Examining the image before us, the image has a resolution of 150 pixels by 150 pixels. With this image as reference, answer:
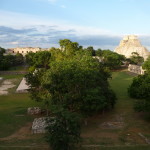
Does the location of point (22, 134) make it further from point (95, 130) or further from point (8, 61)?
point (8, 61)

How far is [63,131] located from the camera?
1207 centimetres

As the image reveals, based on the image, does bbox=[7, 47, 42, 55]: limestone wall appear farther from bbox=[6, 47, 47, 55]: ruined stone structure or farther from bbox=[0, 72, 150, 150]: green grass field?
bbox=[0, 72, 150, 150]: green grass field

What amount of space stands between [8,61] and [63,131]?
54813mm

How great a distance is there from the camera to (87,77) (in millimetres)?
18953

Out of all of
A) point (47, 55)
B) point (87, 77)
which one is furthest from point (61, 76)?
point (47, 55)

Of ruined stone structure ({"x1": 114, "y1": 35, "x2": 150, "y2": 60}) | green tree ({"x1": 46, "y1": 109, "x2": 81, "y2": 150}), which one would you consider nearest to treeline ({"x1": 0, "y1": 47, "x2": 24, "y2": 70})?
ruined stone structure ({"x1": 114, "y1": 35, "x2": 150, "y2": 60})

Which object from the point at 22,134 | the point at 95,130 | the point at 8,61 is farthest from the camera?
the point at 8,61

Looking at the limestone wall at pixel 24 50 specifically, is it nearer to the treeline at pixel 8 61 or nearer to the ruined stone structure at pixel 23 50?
the ruined stone structure at pixel 23 50

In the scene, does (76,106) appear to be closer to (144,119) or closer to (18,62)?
(144,119)

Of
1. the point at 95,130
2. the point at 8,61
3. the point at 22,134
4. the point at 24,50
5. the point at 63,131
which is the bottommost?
the point at 22,134

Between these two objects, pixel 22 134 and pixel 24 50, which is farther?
pixel 24 50

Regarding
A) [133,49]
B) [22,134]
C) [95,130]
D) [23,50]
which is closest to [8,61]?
[23,50]

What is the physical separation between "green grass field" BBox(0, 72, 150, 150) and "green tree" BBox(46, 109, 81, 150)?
4.85ft

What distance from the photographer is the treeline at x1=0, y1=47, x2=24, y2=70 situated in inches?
2345
